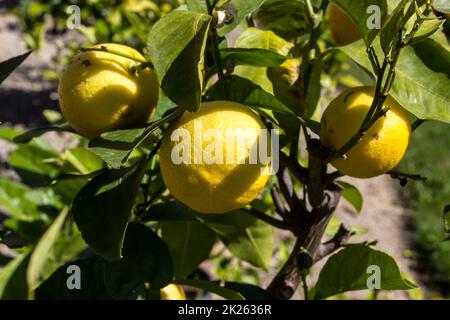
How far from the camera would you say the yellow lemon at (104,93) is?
0.70 meters

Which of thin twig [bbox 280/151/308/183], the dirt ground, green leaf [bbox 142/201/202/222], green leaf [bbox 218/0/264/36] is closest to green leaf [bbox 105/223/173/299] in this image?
green leaf [bbox 142/201/202/222]

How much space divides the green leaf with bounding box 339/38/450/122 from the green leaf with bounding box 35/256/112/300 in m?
0.47

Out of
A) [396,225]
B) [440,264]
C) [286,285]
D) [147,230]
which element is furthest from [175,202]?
[396,225]

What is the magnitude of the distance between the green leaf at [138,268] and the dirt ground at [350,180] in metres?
1.86

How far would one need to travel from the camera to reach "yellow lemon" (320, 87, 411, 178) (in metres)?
0.68

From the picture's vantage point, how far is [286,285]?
93 centimetres

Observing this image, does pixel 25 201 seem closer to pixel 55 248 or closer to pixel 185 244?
pixel 55 248

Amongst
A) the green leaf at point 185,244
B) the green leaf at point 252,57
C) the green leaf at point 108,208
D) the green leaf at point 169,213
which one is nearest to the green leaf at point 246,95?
the green leaf at point 252,57

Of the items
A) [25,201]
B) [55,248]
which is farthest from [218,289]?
[25,201]

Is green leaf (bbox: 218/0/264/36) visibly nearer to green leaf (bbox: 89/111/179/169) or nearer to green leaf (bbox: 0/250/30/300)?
green leaf (bbox: 89/111/179/169)

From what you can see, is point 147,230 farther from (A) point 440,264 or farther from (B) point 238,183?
(A) point 440,264

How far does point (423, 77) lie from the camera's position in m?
0.72

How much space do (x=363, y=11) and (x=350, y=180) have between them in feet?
7.19
